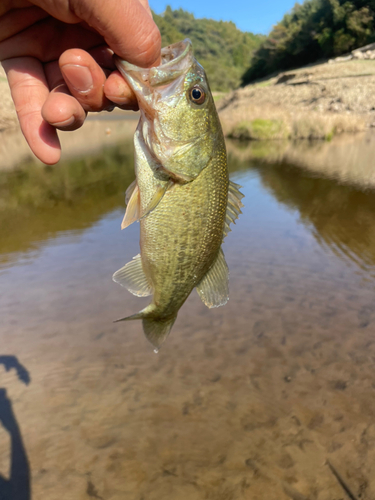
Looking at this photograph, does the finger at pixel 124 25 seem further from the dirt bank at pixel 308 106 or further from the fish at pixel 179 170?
the dirt bank at pixel 308 106

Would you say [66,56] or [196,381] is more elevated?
[66,56]

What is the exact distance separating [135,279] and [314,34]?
182 feet

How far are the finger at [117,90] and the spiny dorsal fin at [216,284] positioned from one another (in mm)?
1021

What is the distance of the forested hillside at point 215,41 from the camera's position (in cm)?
8100

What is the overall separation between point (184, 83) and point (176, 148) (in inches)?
13.6

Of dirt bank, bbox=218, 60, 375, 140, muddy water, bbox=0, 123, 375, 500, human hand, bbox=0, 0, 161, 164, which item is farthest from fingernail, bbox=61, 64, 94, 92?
dirt bank, bbox=218, 60, 375, 140

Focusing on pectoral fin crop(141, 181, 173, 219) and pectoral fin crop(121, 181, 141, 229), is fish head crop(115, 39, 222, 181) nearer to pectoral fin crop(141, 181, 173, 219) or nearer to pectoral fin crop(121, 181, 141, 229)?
pectoral fin crop(141, 181, 173, 219)

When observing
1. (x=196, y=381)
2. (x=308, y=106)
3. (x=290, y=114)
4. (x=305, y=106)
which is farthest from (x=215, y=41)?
(x=196, y=381)

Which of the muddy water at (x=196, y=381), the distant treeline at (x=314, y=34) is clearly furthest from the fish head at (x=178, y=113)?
the distant treeline at (x=314, y=34)

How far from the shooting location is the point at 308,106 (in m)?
30.2

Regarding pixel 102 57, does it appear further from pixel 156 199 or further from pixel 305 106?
pixel 305 106

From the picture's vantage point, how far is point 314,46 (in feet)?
161

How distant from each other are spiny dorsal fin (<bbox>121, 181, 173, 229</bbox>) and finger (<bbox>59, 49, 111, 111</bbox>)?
0.52m

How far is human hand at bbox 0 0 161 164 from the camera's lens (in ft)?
5.80
